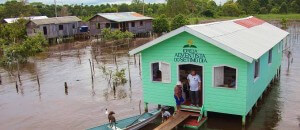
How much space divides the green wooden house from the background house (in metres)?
32.7

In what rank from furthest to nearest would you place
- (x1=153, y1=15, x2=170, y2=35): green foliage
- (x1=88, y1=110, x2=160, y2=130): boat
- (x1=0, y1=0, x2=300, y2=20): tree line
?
(x1=0, y1=0, x2=300, y2=20): tree line < (x1=153, y1=15, x2=170, y2=35): green foliage < (x1=88, y1=110, x2=160, y2=130): boat

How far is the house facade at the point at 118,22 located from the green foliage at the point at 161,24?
1496 millimetres

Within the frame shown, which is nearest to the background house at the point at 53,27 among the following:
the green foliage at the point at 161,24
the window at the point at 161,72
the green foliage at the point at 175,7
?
the green foliage at the point at 161,24

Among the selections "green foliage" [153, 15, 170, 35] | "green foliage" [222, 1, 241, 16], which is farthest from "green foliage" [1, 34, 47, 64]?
"green foliage" [222, 1, 241, 16]

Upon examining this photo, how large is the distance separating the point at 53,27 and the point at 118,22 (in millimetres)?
9444

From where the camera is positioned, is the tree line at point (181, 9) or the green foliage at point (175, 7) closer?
the tree line at point (181, 9)

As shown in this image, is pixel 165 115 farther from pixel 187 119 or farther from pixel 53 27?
pixel 53 27

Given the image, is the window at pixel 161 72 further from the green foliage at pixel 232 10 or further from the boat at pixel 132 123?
the green foliage at pixel 232 10

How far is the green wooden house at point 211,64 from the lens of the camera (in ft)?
41.9

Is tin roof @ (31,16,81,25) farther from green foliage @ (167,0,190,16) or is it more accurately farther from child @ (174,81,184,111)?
child @ (174,81,184,111)

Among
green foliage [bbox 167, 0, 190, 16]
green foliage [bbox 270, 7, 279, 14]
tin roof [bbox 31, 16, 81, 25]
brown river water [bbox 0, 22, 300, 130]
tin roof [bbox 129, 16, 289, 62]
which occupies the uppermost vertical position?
green foliage [bbox 167, 0, 190, 16]

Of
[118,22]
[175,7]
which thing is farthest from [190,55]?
[175,7]

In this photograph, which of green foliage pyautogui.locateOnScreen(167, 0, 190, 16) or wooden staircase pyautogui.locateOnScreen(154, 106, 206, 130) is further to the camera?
green foliage pyautogui.locateOnScreen(167, 0, 190, 16)

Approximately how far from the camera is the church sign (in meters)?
13.4
